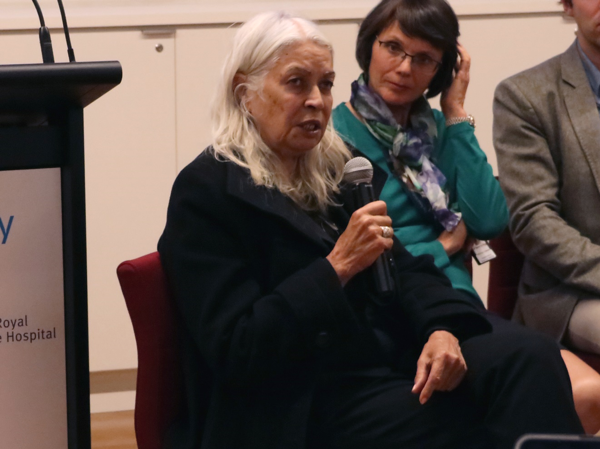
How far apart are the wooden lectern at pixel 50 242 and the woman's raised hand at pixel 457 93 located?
49.7 inches

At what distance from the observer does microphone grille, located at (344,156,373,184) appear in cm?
170

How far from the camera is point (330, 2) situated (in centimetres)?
336

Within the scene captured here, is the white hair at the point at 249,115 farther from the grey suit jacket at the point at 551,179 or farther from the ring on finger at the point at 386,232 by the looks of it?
the grey suit jacket at the point at 551,179

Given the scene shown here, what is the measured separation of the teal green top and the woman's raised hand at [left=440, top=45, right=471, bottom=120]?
5cm

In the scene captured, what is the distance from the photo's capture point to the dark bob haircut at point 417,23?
2127mm

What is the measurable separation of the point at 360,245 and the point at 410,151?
66cm

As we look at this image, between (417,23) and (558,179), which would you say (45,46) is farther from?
(558,179)

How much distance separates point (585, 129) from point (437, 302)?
0.85 m

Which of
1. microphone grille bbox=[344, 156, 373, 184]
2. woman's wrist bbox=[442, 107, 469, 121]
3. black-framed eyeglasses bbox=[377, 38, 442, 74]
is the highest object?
black-framed eyeglasses bbox=[377, 38, 442, 74]

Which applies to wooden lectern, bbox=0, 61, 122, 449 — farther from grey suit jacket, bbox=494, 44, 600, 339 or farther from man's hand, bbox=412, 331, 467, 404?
grey suit jacket, bbox=494, 44, 600, 339

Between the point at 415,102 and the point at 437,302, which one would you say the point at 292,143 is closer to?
the point at 437,302

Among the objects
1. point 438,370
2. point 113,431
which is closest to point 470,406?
point 438,370

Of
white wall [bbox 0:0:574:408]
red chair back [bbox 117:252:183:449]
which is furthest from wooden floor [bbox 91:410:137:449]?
red chair back [bbox 117:252:183:449]

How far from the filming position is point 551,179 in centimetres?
225
